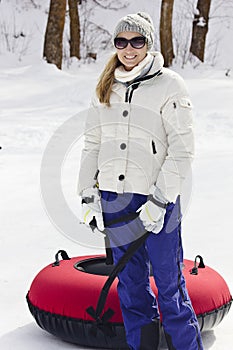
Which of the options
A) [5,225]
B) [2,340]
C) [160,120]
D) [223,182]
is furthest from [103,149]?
[223,182]

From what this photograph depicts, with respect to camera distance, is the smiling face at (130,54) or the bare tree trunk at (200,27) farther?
the bare tree trunk at (200,27)

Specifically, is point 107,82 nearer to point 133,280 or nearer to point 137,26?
point 137,26

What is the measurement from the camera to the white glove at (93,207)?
9.16 ft

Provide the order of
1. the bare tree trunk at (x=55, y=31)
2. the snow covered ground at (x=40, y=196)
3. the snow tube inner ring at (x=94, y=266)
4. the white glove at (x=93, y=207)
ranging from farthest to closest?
the bare tree trunk at (x=55, y=31) < the snow covered ground at (x=40, y=196) < the snow tube inner ring at (x=94, y=266) < the white glove at (x=93, y=207)

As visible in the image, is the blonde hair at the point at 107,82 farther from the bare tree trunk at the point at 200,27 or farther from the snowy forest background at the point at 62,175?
the bare tree trunk at the point at 200,27

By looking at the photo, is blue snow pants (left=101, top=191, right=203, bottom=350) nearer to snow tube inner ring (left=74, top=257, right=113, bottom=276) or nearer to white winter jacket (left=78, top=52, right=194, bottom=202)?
white winter jacket (left=78, top=52, right=194, bottom=202)

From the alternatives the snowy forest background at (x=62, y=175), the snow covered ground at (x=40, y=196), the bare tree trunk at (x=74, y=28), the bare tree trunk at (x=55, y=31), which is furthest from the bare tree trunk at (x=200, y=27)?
the snow covered ground at (x=40, y=196)

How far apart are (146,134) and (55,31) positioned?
11.9 metres

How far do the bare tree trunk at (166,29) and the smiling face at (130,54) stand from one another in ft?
42.6

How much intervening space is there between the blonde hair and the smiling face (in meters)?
0.07

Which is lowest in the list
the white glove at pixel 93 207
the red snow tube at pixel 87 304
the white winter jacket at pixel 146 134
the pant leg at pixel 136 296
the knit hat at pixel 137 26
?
the red snow tube at pixel 87 304

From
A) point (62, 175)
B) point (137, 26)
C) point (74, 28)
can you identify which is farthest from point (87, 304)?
point (74, 28)

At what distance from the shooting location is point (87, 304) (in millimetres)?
3113

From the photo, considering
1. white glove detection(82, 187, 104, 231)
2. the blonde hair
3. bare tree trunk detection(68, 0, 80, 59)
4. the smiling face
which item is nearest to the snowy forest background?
bare tree trunk detection(68, 0, 80, 59)
